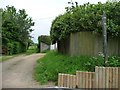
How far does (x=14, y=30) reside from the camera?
44969 mm

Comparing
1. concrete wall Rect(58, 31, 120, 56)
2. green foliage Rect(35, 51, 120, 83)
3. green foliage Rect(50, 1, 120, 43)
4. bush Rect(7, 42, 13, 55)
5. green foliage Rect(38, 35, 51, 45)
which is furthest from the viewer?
green foliage Rect(38, 35, 51, 45)

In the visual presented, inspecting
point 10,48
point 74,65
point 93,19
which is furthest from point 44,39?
point 74,65

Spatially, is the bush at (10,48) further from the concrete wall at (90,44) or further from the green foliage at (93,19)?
the concrete wall at (90,44)

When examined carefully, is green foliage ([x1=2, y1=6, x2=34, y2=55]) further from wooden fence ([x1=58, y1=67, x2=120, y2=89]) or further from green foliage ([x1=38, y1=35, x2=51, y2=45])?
wooden fence ([x1=58, y1=67, x2=120, y2=89])

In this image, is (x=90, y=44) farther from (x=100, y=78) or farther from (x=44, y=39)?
(x=44, y=39)

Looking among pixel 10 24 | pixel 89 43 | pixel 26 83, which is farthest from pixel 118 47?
pixel 10 24

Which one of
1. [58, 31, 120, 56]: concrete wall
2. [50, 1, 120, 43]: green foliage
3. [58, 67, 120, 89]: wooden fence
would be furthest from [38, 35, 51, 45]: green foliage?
[58, 67, 120, 89]: wooden fence

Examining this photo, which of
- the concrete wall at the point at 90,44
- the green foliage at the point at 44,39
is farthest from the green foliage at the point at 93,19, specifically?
the green foliage at the point at 44,39

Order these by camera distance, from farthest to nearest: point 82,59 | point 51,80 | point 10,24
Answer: point 10,24, point 82,59, point 51,80

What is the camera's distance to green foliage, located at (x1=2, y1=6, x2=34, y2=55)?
40388mm

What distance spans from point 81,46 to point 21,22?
36192 mm

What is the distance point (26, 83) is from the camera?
14.8 m

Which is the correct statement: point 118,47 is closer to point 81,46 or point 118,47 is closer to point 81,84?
point 81,46

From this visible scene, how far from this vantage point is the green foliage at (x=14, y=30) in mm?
40388
